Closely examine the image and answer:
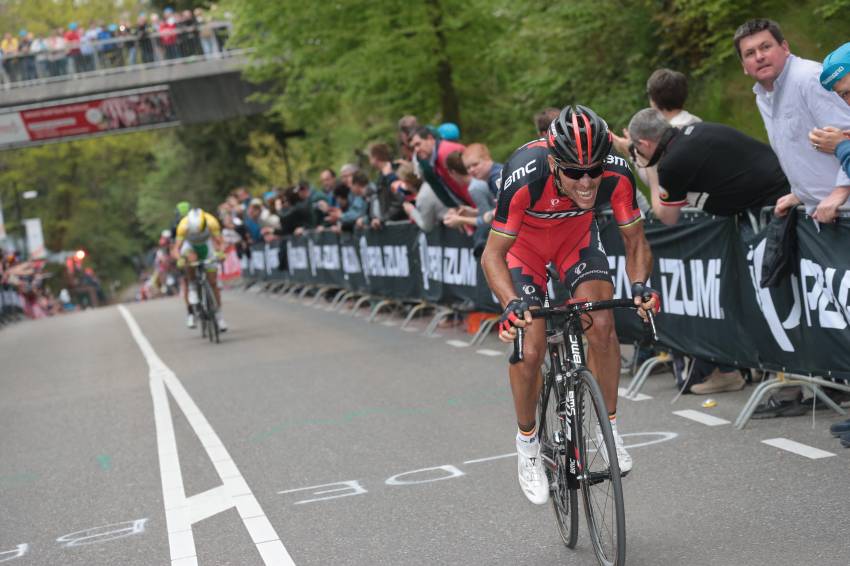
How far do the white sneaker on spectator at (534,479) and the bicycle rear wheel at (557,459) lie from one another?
1.7 inches

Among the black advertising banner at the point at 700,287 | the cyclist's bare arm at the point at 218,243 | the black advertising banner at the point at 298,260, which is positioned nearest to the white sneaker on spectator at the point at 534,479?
the black advertising banner at the point at 700,287

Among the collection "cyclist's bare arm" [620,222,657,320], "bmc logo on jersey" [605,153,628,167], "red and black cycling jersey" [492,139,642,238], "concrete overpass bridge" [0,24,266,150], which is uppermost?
"concrete overpass bridge" [0,24,266,150]

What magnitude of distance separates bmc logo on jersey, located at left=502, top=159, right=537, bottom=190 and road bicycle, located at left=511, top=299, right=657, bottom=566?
2.10 ft

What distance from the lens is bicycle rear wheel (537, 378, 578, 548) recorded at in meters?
5.48

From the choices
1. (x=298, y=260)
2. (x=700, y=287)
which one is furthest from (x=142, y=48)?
(x=700, y=287)

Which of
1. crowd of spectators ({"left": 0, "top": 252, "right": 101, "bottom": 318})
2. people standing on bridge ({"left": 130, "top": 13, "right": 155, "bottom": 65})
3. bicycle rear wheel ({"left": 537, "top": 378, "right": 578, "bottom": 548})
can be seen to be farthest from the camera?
people standing on bridge ({"left": 130, "top": 13, "right": 155, "bottom": 65})

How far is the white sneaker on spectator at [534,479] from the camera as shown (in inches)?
225

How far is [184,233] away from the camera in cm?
1889

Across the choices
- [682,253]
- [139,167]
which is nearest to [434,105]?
[682,253]

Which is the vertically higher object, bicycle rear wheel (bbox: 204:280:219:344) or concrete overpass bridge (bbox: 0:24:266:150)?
concrete overpass bridge (bbox: 0:24:266:150)

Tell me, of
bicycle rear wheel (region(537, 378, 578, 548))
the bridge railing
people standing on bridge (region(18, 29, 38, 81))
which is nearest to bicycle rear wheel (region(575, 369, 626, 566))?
bicycle rear wheel (region(537, 378, 578, 548))

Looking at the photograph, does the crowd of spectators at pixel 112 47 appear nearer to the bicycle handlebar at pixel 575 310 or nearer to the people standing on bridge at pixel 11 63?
the people standing on bridge at pixel 11 63

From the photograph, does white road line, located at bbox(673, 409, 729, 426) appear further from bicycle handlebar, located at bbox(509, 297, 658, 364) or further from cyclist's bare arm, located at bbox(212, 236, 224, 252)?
cyclist's bare arm, located at bbox(212, 236, 224, 252)

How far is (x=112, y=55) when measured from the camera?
49.9 m
